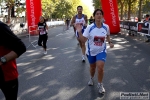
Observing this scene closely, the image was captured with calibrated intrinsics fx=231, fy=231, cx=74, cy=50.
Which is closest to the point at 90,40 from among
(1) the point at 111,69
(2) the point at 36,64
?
(1) the point at 111,69

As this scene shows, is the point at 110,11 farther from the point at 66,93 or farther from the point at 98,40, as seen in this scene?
the point at 66,93

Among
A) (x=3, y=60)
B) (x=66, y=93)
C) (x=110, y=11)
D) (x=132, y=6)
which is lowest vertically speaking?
(x=66, y=93)

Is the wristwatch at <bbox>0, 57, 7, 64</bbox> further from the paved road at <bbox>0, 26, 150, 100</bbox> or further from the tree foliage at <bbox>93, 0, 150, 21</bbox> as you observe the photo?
the tree foliage at <bbox>93, 0, 150, 21</bbox>

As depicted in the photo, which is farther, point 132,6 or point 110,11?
point 132,6

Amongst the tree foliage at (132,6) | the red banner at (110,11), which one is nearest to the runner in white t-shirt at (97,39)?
the red banner at (110,11)

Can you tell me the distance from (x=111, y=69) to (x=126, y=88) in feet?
6.84

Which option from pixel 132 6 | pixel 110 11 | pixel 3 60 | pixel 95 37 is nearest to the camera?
pixel 3 60

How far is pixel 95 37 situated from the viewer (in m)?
4.85

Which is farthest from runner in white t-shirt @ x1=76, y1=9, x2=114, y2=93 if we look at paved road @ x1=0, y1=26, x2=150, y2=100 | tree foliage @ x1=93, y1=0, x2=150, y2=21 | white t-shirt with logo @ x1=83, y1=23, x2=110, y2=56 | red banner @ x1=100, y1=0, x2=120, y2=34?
tree foliage @ x1=93, y1=0, x2=150, y2=21

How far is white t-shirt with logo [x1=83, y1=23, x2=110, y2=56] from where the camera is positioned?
4.84m

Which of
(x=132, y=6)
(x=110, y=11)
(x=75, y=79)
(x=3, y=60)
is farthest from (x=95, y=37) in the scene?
(x=132, y=6)

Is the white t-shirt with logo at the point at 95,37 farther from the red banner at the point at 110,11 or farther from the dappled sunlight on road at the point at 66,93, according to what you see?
A: the red banner at the point at 110,11

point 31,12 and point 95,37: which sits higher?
point 31,12

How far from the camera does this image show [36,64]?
8.30 metres
